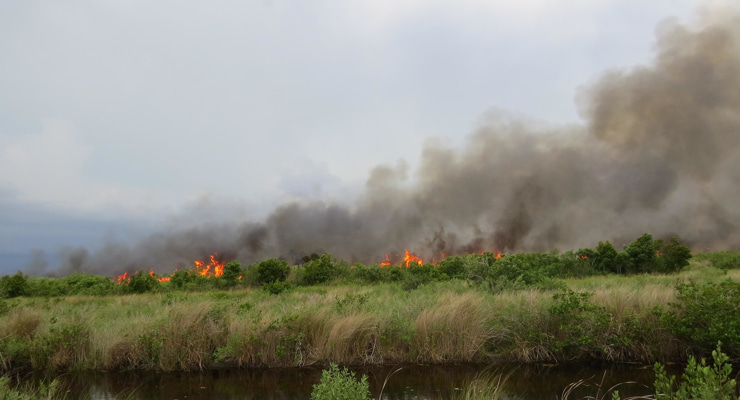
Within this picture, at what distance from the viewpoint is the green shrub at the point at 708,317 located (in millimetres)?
8891

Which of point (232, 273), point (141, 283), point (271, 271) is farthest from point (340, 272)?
point (141, 283)

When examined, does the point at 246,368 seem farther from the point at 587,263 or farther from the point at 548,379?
the point at 587,263

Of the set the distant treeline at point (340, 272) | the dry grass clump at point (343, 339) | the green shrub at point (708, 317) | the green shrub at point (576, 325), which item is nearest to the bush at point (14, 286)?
the distant treeline at point (340, 272)

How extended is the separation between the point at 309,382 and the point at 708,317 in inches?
338

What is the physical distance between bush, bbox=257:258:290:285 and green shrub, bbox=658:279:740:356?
20.1m

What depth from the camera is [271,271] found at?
25938 millimetres

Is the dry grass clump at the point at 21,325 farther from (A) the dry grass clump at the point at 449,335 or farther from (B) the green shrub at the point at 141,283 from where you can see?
(B) the green shrub at the point at 141,283

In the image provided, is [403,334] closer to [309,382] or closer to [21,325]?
[309,382]

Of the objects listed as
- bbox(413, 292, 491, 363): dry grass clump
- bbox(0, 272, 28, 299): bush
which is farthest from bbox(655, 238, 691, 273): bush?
bbox(0, 272, 28, 299): bush

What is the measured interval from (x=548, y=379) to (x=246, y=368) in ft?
22.2

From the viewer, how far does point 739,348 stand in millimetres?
9055

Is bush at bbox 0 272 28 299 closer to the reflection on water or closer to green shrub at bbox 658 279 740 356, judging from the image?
the reflection on water

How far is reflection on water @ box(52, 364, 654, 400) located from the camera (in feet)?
27.8

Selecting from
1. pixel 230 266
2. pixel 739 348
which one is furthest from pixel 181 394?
pixel 230 266
